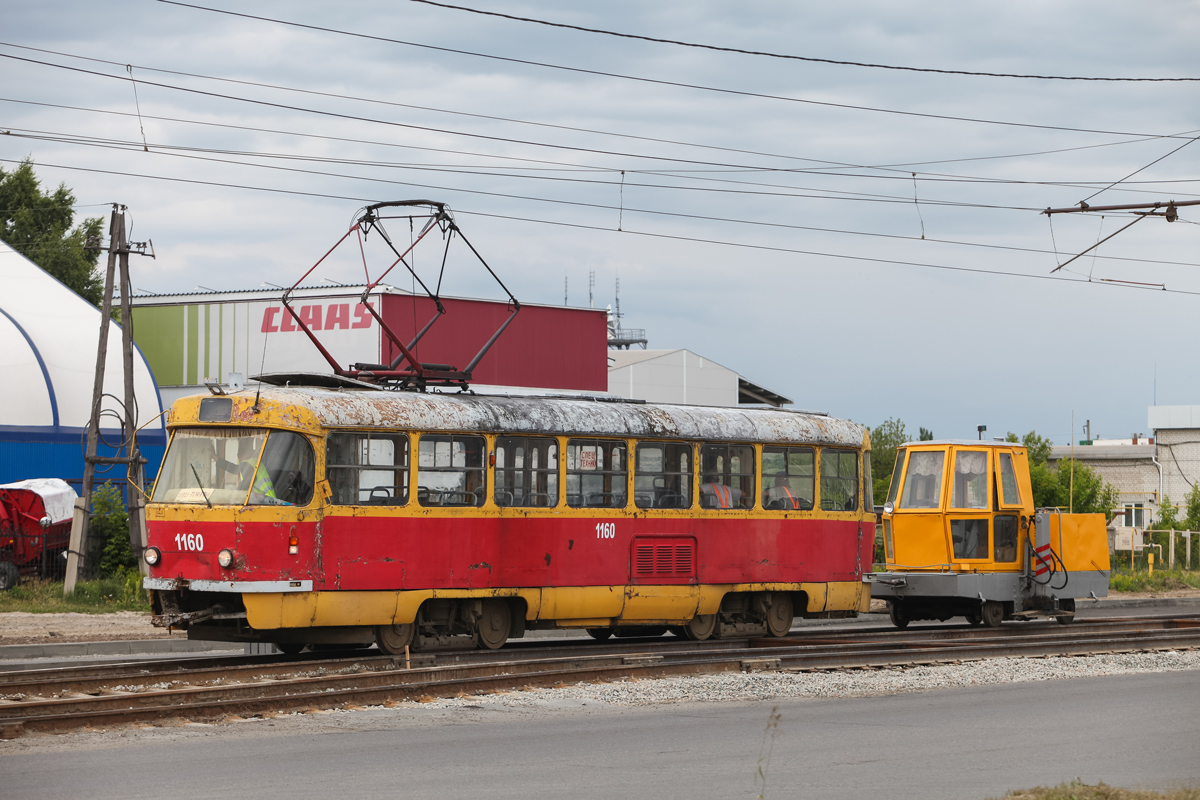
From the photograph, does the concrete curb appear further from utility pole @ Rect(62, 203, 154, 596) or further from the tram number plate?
utility pole @ Rect(62, 203, 154, 596)

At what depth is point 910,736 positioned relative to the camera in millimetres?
11008

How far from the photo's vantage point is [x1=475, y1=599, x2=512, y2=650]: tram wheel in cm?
1653

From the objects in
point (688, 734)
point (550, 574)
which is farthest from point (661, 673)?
point (688, 734)

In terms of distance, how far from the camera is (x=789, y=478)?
19.2 m

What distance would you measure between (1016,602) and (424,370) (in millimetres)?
9857

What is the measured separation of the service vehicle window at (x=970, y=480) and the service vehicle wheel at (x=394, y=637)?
9302 millimetres

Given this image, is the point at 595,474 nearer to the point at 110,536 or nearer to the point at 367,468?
the point at 367,468

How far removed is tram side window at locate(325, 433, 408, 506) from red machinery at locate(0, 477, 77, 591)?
1519 centimetres

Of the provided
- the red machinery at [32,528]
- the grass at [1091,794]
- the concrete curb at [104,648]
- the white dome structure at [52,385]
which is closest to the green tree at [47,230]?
the white dome structure at [52,385]

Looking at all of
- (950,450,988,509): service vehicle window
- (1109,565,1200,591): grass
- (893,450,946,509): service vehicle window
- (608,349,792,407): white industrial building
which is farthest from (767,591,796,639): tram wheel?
(608,349,792,407): white industrial building

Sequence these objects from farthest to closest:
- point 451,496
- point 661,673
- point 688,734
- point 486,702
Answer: point 451,496 < point 661,673 < point 486,702 < point 688,734

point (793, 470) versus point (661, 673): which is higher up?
point (793, 470)

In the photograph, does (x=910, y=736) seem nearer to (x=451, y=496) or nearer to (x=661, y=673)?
(x=661, y=673)

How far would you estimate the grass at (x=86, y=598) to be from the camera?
77.5ft
